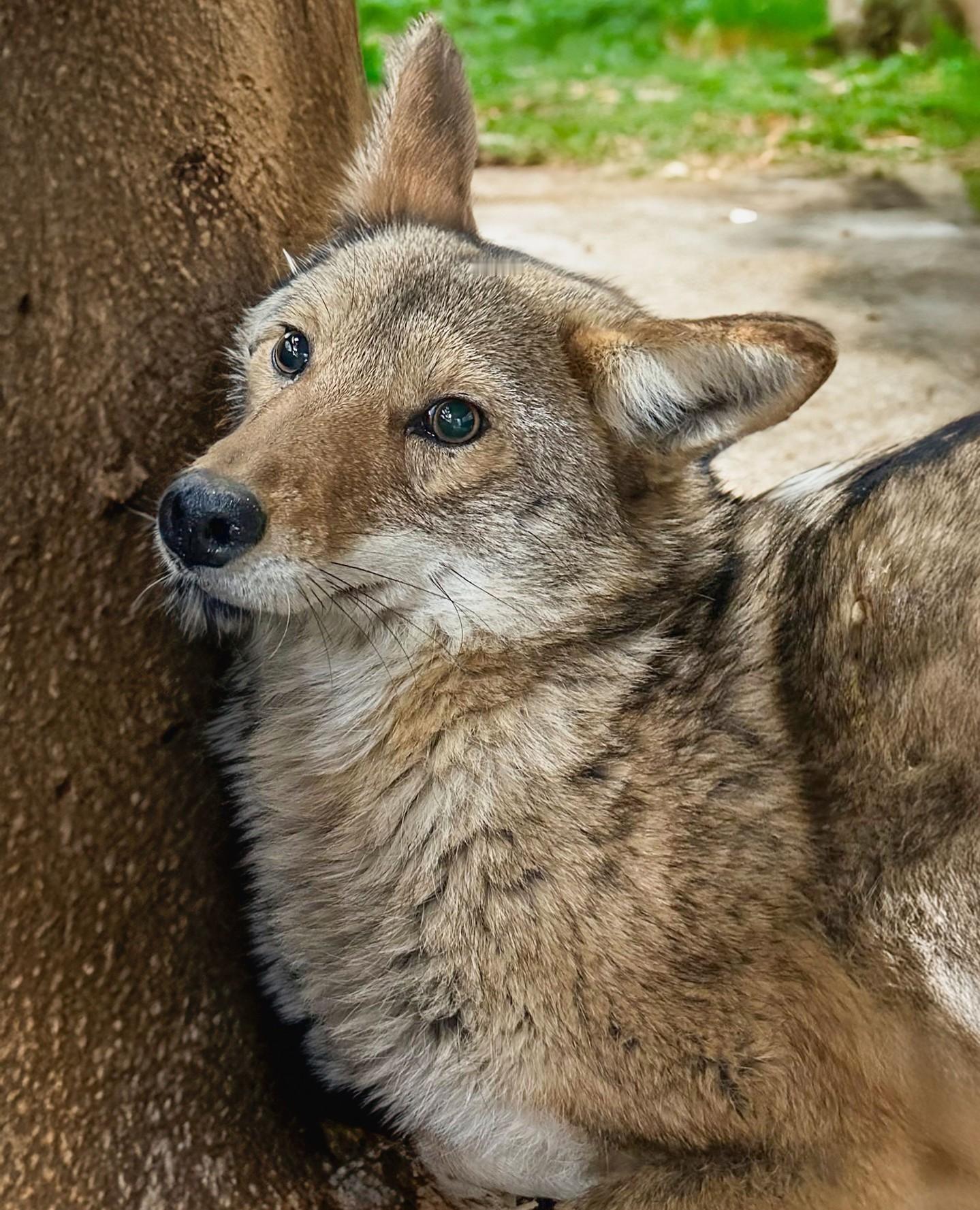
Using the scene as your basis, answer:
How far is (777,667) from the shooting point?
2.72 meters

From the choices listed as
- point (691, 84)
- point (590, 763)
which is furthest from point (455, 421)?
point (691, 84)

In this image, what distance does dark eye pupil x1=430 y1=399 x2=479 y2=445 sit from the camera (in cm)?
254

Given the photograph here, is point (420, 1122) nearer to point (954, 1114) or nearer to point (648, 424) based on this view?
point (954, 1114)

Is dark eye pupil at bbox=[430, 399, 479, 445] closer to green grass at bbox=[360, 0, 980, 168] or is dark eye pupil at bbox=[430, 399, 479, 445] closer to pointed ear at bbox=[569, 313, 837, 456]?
pointed ear at bbox=[569, 313, 837, 456]

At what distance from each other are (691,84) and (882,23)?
7.34 ft

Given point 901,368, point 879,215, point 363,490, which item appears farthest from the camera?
point 879,215

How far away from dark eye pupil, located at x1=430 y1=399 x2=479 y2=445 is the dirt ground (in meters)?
2.66

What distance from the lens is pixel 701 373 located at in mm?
2381

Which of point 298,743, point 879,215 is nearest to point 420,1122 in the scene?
point 298,743

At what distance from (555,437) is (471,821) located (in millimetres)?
778

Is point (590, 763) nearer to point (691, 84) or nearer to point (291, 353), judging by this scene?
point (291, 353)

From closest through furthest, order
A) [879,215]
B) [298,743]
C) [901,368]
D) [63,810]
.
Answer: [63,810] → [298,743] → [901,368] → [879,215]

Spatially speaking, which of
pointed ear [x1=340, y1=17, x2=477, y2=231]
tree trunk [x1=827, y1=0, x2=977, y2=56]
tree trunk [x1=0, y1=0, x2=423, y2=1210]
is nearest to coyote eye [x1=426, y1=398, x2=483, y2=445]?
tree trunk [x1=0, y1=0, x2=423, y2=1210]

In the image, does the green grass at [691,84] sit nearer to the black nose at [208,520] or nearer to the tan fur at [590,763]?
the tan fur at [590,763]
